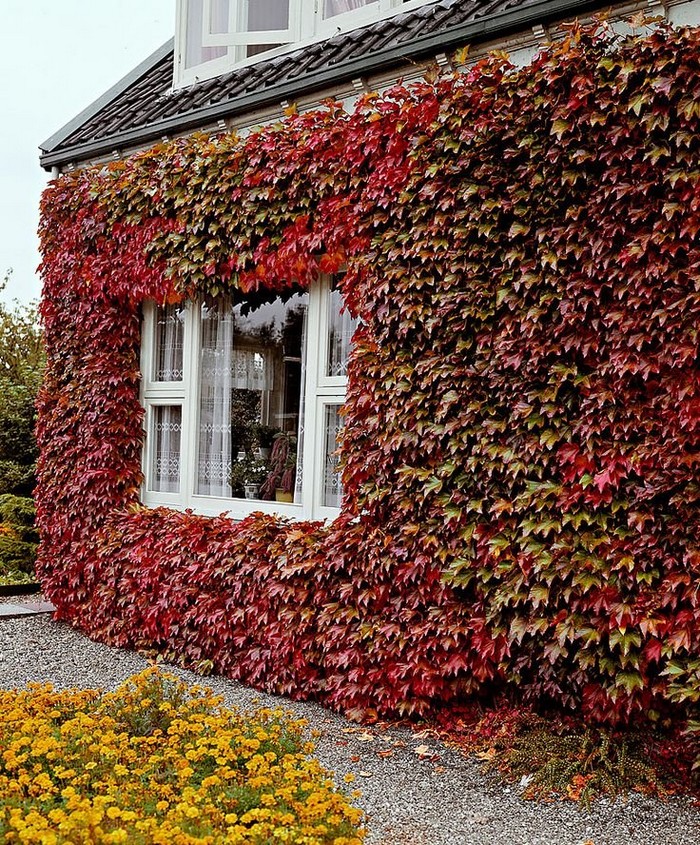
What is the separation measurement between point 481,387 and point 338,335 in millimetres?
1586

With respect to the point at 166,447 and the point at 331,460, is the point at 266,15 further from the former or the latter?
the point at 331,460

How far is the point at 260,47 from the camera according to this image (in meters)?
8.31

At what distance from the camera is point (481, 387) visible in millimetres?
5582

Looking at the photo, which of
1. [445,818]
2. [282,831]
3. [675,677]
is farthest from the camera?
[675,677]

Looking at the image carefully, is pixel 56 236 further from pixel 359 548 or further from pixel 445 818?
pixel 445 818

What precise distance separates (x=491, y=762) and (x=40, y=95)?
1156 inches

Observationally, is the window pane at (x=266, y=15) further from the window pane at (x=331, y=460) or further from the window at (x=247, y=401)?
the window pane at (x=331, y=460)

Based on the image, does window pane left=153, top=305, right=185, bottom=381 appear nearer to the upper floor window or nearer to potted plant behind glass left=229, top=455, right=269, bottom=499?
potted plant behind glass left=229, top=455, right=269, bottom=499

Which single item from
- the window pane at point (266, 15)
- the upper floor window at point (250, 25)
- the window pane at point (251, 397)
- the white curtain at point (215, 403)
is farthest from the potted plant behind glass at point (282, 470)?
the window pane at point (266, 15)

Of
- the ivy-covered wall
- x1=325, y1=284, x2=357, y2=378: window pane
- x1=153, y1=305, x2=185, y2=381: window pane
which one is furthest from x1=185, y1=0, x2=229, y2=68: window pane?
x1=325, y1=284, x2=357, y2=378: window pane

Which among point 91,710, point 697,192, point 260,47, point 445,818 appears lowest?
point 445,818

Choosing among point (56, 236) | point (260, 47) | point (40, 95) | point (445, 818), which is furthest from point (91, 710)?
point (40, 95)

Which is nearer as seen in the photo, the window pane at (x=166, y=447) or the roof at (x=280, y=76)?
the roof at (x=280, y=76)

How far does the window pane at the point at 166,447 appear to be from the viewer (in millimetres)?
8172
